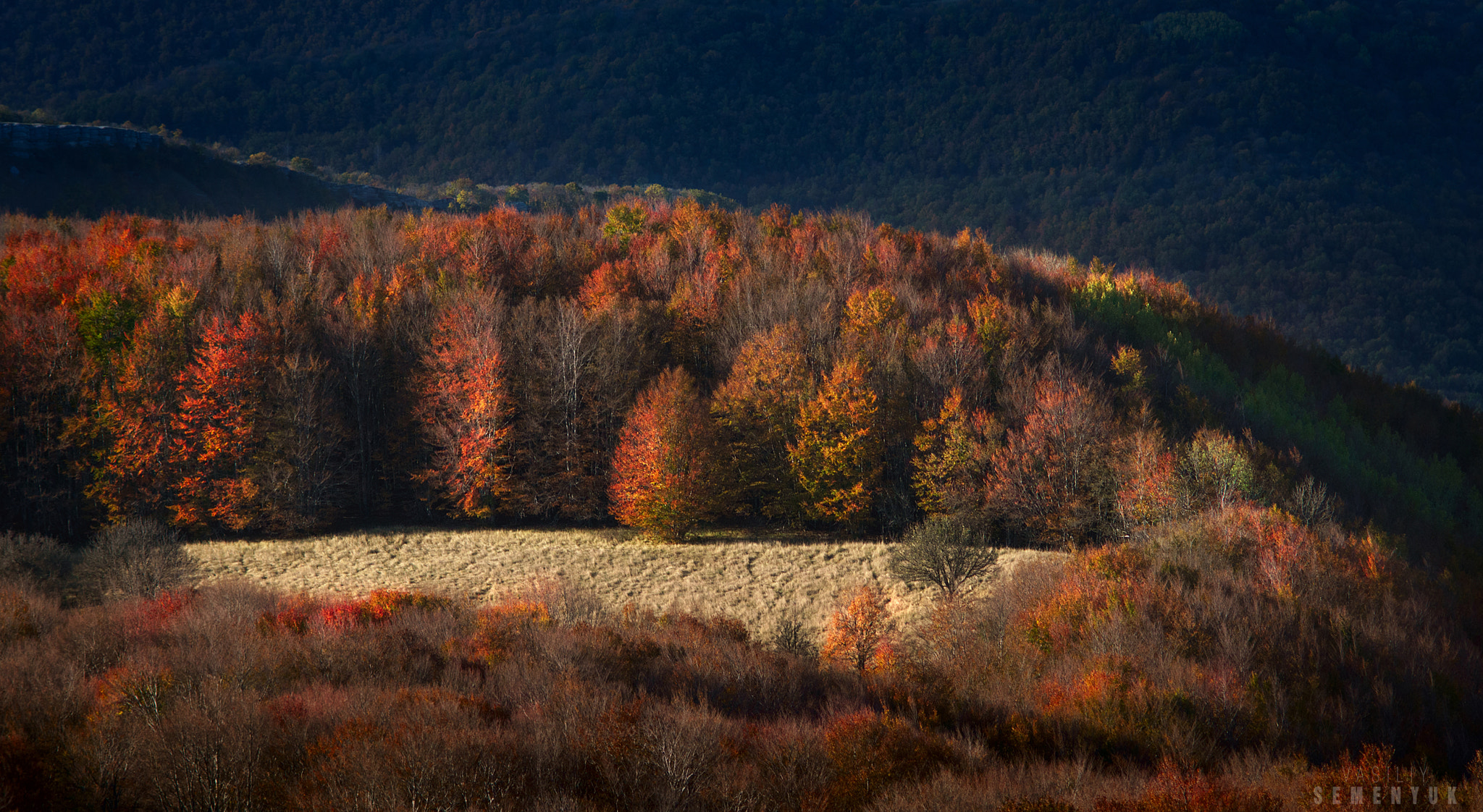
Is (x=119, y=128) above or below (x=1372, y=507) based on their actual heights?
above

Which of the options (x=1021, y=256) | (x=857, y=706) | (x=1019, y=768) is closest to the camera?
(x=1019, y=768)

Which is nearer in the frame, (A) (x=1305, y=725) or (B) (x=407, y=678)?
(B) (x=407, y=678)

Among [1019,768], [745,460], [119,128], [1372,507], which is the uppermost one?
[119,128]

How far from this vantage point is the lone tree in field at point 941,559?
37406 mm

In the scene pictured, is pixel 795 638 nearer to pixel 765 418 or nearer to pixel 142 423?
pixel 765 418

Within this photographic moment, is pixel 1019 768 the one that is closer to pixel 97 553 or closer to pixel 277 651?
pixel 277 651

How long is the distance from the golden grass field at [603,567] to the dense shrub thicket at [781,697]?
358 centimetres

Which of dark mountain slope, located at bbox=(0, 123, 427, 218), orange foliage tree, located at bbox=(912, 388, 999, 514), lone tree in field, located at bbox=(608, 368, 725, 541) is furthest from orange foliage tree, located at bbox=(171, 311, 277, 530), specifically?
dark mountain slope, located at bbox=(0, 123, 427, 218)

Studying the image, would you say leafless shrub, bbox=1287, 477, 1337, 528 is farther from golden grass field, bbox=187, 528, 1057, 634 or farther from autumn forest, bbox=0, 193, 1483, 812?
golden grass field, bbox=187, 528, 1057, 634

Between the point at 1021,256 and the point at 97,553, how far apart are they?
114650mm

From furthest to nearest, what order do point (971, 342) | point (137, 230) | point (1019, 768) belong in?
point (137, 230)
point (971, 342)
point (1019, 768)

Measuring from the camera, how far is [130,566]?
3241 cm

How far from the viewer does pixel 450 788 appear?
11688mm

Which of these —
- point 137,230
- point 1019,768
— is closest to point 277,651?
point 1019,768
